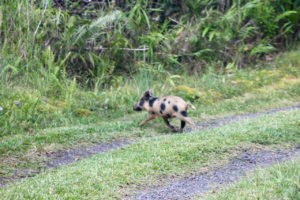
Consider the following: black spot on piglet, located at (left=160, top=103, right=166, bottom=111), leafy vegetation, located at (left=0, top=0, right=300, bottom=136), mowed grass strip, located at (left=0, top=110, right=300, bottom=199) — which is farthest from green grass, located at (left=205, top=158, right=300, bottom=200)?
leafy vegetation, located at (left=0, top=0, right=300, bottom=136)

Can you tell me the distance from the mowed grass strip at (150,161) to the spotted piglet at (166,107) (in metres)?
0.73

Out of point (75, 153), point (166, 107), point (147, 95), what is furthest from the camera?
point (147, 95)

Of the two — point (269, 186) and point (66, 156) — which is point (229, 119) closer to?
point (66, 156)

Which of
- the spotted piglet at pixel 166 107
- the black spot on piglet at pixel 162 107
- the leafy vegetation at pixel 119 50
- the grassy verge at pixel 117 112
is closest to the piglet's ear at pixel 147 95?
the spotted piglet at pixel 166 107

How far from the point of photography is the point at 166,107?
10.3 metres

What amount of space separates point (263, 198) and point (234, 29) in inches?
384

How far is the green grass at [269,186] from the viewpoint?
5875 millimetres

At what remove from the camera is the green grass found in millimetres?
5875

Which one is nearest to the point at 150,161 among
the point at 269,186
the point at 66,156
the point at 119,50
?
the point at 66,156

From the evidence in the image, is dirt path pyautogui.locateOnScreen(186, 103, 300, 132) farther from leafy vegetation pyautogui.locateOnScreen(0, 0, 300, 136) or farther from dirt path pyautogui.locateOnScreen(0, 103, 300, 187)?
leafy vegetation pyautogui.locateOnScreen(0, 0, 300, 136)

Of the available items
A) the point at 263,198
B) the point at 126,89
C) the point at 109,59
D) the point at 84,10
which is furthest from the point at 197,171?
the point at 84,10

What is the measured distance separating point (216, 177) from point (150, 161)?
976 millimetres

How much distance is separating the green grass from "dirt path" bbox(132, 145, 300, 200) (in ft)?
1.19

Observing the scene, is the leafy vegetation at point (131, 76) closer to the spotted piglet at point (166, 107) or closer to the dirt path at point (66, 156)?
the dirt path at point (66, 156)
